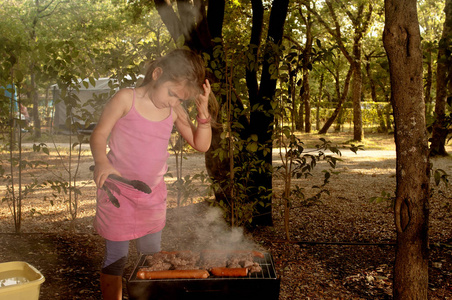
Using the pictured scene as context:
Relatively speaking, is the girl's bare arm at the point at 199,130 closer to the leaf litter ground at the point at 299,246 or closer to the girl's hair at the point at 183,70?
the girl's hair at the point at 183,70

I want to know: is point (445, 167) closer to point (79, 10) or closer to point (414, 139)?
point (414, 139)

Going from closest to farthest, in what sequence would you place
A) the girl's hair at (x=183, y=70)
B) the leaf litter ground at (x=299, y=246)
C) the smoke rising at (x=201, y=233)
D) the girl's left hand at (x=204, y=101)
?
the girl's hair at (x=183, y=70) → the girl's left hand at (x=204, y=101) → the leaf litter ground at (x=299, y=246) → the smoke rising at (x=201, y=233)

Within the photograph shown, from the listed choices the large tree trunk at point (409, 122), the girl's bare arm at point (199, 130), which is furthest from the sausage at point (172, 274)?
the large tree trunk at point (409, 122)

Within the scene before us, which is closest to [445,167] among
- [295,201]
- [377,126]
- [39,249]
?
[295,201]

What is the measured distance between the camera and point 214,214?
571 cm

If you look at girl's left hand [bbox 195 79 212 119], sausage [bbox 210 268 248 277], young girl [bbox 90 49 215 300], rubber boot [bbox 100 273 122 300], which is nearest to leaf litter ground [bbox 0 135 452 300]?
sausage [bbox 210 268 248 277]

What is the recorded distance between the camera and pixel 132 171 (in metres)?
2.58

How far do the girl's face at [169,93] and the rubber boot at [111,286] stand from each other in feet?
3.74

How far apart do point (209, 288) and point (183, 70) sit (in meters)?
1.25

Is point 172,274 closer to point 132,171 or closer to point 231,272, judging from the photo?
point 231,272

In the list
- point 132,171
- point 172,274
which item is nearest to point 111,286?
point 172,274

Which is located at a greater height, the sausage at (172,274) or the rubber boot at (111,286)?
the sausage at (172,274)

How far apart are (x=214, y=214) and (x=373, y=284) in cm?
247

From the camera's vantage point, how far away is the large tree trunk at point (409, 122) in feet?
8.93
